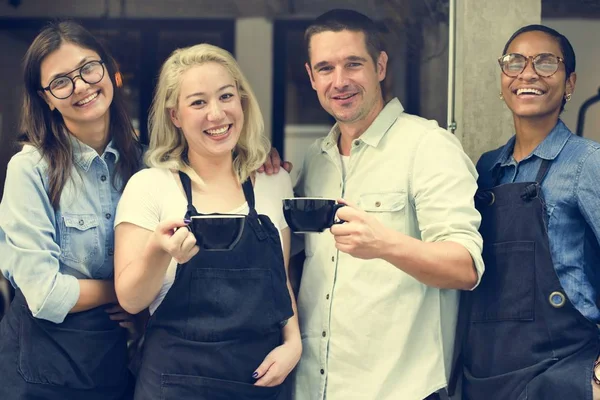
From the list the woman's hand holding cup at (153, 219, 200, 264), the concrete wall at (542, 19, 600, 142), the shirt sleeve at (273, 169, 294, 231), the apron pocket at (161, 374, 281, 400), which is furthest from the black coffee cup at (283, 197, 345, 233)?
the concrete wall at (542, 19, 600, 142)

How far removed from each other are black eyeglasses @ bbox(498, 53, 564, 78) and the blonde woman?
0.83 metres

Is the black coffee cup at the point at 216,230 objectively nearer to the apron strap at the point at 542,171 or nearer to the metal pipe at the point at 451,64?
the apron strap at the point at 542,171

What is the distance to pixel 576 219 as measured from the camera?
84.7 inches

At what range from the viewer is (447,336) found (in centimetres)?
231

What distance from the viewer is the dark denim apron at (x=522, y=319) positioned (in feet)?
6.92

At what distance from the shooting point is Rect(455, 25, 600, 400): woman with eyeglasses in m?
2.11

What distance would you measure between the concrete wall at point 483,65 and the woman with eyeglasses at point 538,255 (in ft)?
1.23

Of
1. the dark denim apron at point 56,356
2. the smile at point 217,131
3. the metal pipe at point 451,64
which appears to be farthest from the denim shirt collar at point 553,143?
the dark denim apron at point 56,356

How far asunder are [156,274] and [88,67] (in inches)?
28.8

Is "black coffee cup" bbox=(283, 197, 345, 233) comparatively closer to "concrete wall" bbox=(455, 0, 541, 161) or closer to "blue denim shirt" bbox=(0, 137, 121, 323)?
"blue denim shirt" bbox=(0, 137, 121, 323)

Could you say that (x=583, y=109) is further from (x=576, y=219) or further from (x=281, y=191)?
(x=281, y=191)

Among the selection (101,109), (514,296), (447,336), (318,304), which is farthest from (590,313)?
(101,109)

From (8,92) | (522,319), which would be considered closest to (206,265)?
(522,319)

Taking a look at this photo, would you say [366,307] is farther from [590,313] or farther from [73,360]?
[73,360]
